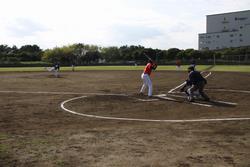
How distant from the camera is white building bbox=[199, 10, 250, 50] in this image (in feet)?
409

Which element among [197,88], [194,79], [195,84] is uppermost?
[194,79]

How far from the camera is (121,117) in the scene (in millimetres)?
12117

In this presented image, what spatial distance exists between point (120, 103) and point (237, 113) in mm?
4782

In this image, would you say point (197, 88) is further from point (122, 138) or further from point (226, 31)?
point (226, 31)

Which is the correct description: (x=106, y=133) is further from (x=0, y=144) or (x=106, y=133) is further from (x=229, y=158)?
(x=229, y=158)

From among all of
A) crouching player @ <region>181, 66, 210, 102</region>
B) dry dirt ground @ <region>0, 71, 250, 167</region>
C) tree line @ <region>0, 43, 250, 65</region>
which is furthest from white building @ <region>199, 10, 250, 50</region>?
dry dirt ground @ <region>0, 71, 250, 167</region>

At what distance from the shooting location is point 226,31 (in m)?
129

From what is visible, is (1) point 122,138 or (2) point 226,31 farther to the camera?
(2) point 226,31

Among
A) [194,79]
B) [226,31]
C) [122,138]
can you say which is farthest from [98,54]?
[122,138]

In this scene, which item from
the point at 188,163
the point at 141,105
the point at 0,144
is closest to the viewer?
the point at 188,163

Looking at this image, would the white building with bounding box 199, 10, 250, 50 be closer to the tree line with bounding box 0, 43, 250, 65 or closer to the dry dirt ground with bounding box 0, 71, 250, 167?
the tree line with bounding box 0, 43, 250, 65

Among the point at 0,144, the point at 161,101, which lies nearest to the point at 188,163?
the point at 0,144

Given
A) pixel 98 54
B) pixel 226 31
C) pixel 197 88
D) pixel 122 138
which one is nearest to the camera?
pixel 122 138

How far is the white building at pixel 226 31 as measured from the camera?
125m
